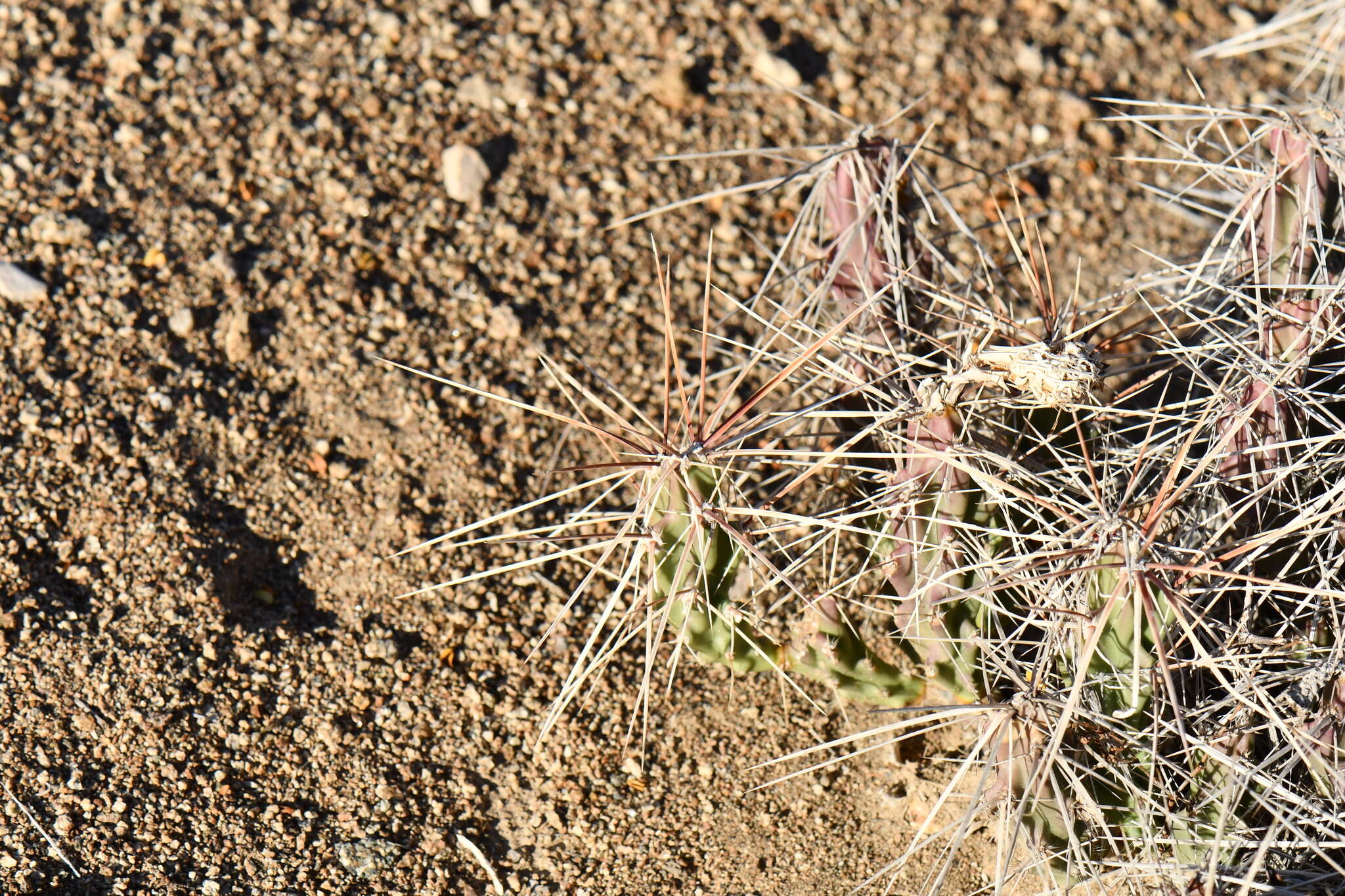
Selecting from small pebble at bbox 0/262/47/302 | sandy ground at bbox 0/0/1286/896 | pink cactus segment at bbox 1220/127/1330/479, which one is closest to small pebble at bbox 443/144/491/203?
sandy ground at bbox 0/0/1286/896

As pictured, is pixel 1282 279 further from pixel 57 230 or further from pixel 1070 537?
pixel 57 230

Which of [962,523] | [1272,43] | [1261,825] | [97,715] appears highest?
[1272,43]

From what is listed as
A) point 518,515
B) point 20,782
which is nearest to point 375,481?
point 518,515

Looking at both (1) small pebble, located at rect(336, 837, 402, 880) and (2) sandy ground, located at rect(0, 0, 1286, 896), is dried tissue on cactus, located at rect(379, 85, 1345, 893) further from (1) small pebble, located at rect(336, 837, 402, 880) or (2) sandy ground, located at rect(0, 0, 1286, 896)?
(1) small pebble, located at rect(336, 837, 402, 880)

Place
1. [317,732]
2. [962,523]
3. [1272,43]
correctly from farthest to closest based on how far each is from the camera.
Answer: [1272,43], [317,732], [962,523]

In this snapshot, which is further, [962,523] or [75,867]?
[75,867]

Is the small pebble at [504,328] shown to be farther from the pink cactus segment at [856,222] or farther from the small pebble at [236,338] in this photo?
the pink cactus segment at [856,222]

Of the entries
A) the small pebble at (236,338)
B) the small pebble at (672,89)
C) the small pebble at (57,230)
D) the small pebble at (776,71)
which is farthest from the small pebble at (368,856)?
the small pebble at (776,71)

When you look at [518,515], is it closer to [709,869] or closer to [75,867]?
[709,869]
